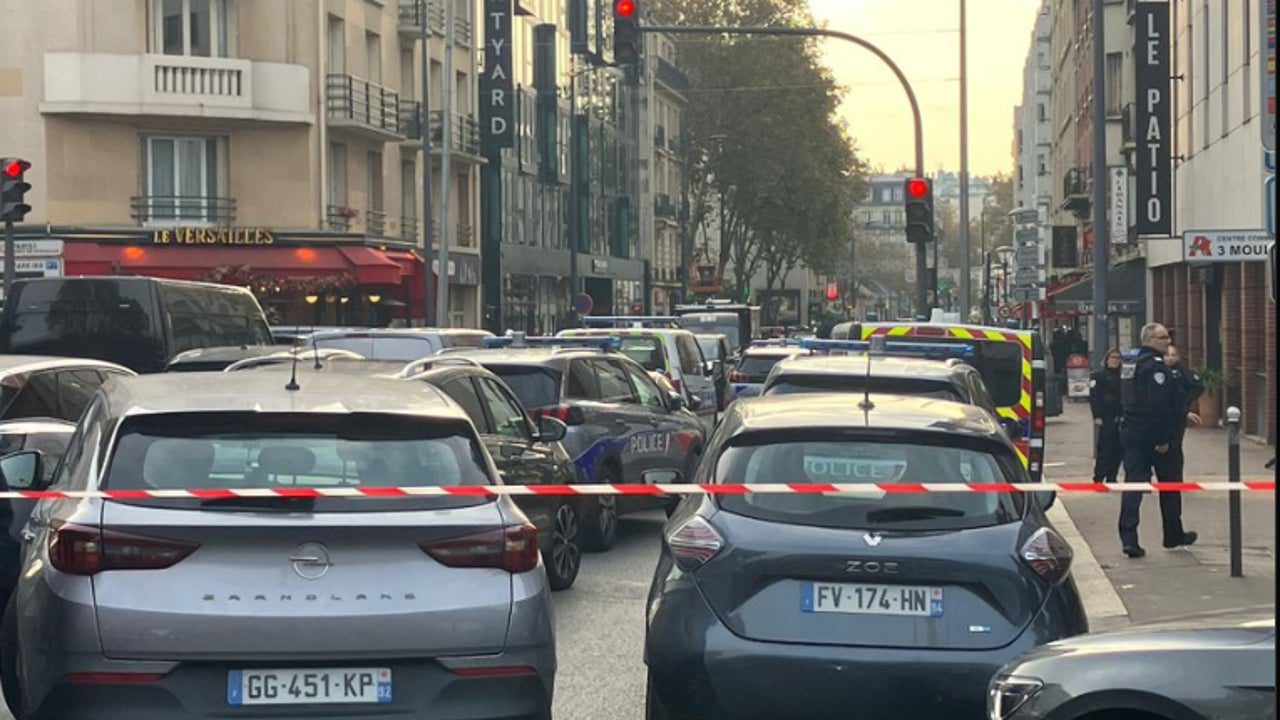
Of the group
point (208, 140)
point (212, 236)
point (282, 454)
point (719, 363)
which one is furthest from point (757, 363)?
point (282, 454)

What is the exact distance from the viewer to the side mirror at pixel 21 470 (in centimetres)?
841

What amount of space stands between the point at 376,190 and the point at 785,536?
1621 inches

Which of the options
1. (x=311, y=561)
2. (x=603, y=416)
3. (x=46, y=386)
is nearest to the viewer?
(x=311, y=561)

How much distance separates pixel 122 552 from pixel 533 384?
8659mm

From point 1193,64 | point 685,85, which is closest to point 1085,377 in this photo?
point 1193,64

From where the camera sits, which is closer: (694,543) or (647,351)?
(694,543)

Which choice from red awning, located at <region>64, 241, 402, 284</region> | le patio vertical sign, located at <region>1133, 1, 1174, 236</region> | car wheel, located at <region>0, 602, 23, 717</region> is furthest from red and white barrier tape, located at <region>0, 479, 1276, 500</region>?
red awning, located at <region>64, 241, 402, 284</region>

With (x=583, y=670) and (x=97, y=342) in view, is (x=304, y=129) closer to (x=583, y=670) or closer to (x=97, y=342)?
(x=97, y=342)

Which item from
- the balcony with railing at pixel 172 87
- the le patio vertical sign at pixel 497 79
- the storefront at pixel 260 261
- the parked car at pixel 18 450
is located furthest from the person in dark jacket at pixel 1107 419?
the le patio vertical sign at pixel 497 79

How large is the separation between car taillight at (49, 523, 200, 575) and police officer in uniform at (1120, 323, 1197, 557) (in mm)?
9225

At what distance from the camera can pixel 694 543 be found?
7.23m

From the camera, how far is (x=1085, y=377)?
130 feet

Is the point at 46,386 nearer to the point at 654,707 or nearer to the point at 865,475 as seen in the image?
the point at 654,707

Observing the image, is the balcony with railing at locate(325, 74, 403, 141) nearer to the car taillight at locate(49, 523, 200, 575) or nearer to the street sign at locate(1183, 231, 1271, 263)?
the street sign at locate(1183, 231, 1271, 263)
